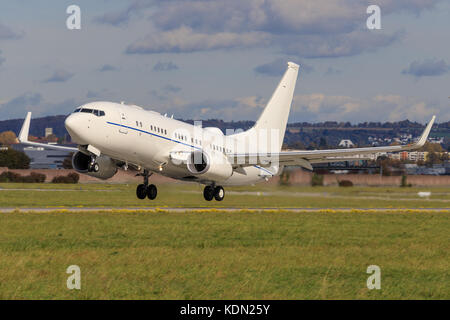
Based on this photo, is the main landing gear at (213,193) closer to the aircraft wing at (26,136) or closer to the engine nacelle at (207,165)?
the engine nacelle at (207,165)

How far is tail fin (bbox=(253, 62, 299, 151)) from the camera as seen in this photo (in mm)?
56075

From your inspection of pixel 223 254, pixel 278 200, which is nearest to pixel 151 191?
pixel 278 200

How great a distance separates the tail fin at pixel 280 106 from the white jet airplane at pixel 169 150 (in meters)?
1.38

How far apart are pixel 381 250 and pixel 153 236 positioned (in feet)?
29.2

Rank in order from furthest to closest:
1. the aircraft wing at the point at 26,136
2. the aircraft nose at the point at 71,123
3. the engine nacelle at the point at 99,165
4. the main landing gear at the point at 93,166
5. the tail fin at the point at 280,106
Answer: the tail fin at the point at 280,106, the aircraft wing at the point at 26,136, the engine nacelle at the point at 99,165, the main landing gear at the point at 93,166, the aircraft nose at the point at 71,123

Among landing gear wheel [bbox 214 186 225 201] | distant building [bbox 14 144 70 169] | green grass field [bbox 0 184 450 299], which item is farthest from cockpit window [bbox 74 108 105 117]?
distant building [bbox 14 144 70 169]

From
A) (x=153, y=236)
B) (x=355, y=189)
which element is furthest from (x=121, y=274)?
(x=355, y=189)

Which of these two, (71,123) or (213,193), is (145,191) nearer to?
(213,193)

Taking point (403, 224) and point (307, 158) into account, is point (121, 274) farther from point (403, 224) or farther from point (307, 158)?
point (307, 158)

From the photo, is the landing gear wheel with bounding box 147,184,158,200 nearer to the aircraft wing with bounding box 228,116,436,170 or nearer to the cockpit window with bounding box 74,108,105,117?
the aircraft wing with bounding box 228,116,436,170

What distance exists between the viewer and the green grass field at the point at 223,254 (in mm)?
16547

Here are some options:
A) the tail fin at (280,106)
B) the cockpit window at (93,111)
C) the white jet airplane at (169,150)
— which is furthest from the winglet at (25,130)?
the tail fin at (280,106)

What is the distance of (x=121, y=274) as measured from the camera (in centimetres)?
1830

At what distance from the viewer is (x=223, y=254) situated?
74.1 feet
